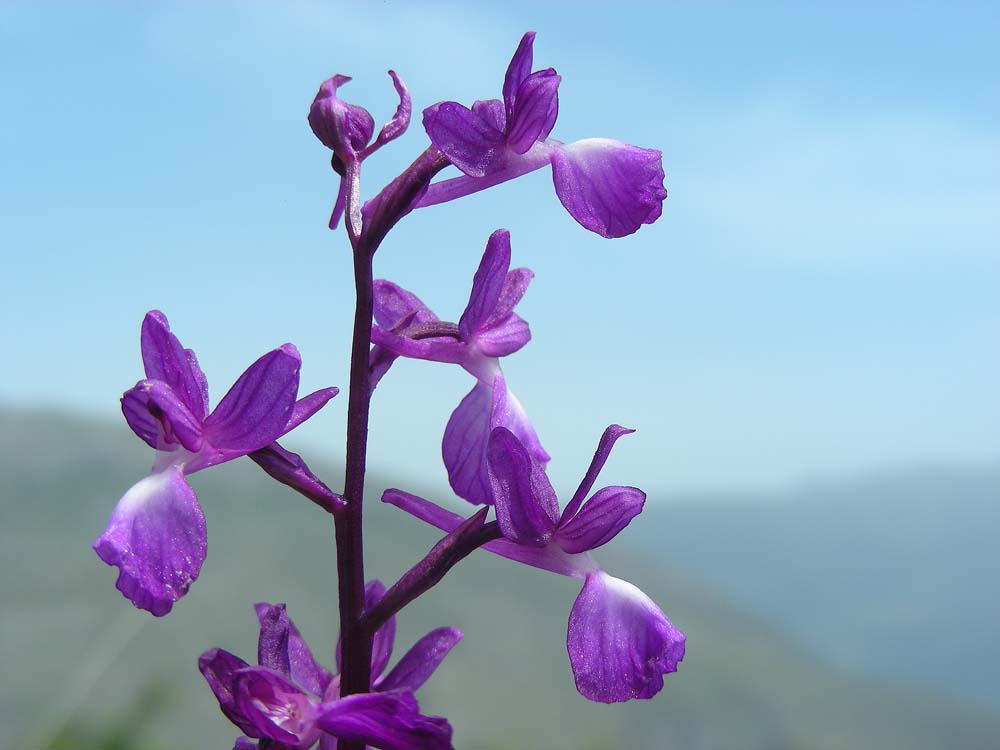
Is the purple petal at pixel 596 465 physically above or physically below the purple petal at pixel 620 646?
above

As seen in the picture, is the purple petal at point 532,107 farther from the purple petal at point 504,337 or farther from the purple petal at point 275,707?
the purple petal at point 275,707

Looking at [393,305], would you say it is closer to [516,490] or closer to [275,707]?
[516,490]

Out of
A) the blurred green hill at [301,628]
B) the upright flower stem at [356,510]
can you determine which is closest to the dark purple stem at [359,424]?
the upright flower stem at [356,510]

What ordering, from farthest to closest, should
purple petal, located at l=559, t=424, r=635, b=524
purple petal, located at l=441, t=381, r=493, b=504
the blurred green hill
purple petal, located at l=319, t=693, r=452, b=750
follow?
the blurred green hill → purple petal, located at l=441, t=381, r=493, b=504 → purple petal, located at l=559, t=424, r=635, b=524 → purple petal, located at l=319, t=693, r=452, b=750

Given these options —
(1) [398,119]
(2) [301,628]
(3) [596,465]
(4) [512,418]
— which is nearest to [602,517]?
(3) [596,465]

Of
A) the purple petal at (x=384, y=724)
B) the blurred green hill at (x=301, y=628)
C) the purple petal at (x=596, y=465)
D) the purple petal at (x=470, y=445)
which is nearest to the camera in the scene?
the purple petal at (x=384, y=724)

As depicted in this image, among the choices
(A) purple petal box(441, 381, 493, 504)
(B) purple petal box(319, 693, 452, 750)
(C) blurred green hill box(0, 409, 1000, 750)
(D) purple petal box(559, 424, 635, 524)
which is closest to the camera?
(B) purple petal box(319, 693, 452, 750)

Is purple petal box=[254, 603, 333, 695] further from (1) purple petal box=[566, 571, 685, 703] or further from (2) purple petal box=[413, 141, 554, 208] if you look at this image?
(2) purple petal box=[413, 141, 554, 208]

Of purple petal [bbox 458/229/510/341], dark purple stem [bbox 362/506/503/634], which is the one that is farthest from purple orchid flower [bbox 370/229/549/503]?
dark purple stem [bbox 362/506/503/634]
